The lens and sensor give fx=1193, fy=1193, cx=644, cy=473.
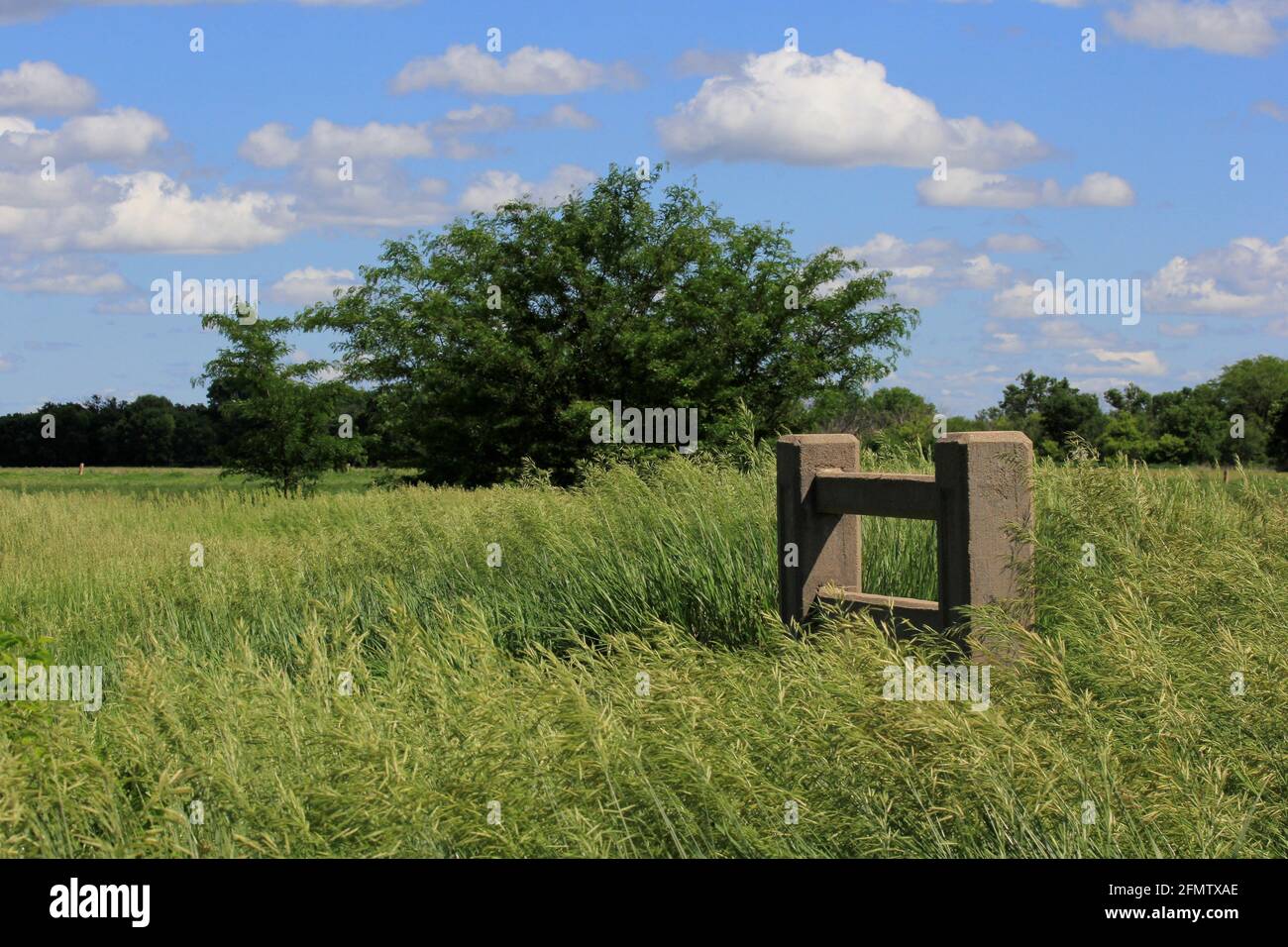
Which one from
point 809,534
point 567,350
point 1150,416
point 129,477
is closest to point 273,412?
point 567,350

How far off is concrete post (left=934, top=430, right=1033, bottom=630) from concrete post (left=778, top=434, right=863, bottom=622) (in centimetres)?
98

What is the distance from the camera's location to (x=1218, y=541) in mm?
7258

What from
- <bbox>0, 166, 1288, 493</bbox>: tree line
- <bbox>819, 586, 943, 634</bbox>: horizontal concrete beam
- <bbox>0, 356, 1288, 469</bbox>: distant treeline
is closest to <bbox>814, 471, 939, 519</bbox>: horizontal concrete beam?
<bbox>819, 586, 943, 634</bbox>: horizontal concrete beam

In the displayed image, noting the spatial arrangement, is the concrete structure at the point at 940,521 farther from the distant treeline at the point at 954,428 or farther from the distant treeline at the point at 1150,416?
the distant treeline at the point at 954,428

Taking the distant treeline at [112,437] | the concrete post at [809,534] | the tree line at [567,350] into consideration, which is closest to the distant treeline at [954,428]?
the distant treeline at [112,437]

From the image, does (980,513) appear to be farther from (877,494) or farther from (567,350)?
(567,350)

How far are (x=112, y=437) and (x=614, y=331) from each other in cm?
5748

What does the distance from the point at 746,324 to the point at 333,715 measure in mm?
20354

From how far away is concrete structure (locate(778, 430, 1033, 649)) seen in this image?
6.47 meters

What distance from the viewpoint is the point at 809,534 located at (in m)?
7.51


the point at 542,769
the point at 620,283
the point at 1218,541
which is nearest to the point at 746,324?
the point at 620,283
